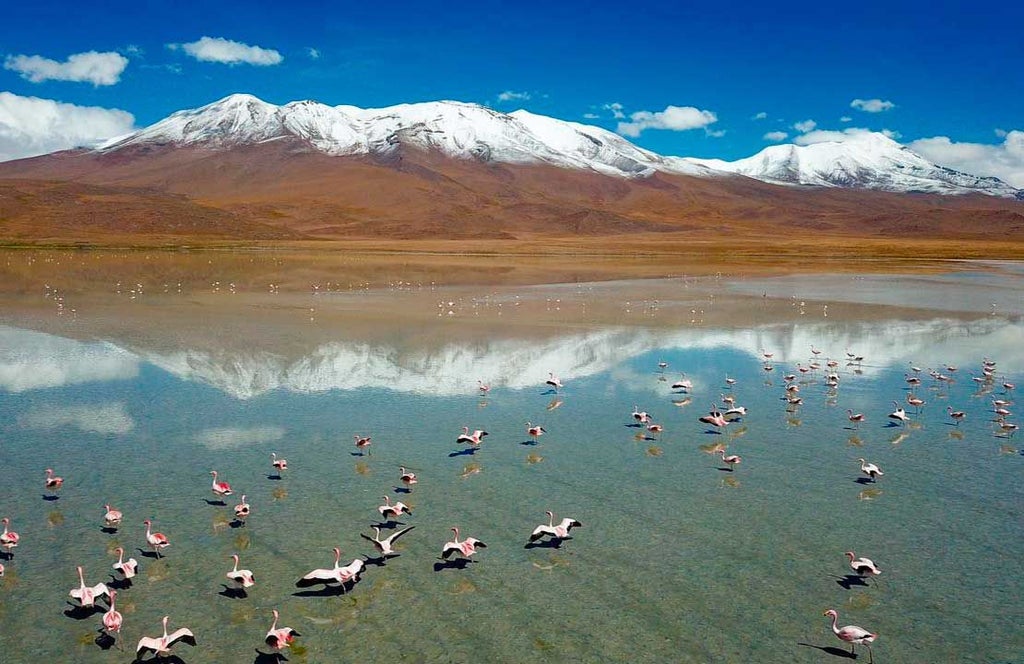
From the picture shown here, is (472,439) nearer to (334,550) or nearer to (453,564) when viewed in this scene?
(453,564)

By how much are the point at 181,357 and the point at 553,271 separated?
43.8m

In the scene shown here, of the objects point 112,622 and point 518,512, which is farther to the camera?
point 518,512

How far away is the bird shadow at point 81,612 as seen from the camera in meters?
8.77

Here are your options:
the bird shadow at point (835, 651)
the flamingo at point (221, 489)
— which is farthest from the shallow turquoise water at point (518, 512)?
the flamingo at point (221, 489)

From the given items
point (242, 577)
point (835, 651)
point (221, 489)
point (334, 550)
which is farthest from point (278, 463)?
point (835, 651)

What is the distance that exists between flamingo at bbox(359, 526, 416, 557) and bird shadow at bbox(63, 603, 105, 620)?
3267 millimetres

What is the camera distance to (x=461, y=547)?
9.98m

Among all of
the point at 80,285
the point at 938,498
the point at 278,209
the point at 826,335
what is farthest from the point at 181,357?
the point at 278,209

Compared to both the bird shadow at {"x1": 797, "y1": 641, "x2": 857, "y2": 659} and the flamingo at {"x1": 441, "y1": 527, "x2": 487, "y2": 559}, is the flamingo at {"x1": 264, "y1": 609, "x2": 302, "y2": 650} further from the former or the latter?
the bird shadow at {"x1": 797, "y1": 641, "x2": 857, "y2": 659}

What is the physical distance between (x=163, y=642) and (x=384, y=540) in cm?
329

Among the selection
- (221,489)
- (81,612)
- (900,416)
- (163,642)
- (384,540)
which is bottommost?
(81,612)

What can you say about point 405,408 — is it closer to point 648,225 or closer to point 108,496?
point 108,496

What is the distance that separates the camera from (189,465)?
44.9 ft

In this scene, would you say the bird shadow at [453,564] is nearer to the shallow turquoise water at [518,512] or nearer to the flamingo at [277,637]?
the shallow turquoise water at [518,512]
